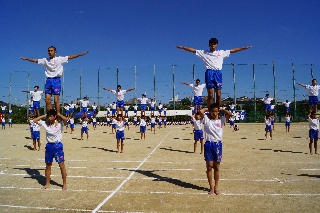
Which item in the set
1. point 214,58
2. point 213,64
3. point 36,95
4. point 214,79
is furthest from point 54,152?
point 36,95

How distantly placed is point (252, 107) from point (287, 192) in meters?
40.2

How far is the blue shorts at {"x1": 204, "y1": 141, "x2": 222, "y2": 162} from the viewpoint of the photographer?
641 centimetres

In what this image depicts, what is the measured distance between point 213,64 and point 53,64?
5.03 m

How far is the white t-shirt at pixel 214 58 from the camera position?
7605mm

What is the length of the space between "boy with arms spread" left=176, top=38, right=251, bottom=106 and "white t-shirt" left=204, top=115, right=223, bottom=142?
3.16ft

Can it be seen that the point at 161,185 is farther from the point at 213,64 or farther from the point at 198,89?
the point at 198,89

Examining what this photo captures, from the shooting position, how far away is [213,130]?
6504 millimetres

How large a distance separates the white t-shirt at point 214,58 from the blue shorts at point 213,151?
2327 millimetres

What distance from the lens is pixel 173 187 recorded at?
6930 mm

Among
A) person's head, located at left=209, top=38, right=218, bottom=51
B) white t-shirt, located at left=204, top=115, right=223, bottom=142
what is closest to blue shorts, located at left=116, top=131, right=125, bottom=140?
person's head, located at left=209, top=38, right=218, bottom=51

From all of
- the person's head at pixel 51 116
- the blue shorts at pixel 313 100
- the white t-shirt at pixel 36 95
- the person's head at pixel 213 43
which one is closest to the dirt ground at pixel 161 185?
the person's head at pixel 51 116

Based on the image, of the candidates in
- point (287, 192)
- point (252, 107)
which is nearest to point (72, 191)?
point (287, 192)

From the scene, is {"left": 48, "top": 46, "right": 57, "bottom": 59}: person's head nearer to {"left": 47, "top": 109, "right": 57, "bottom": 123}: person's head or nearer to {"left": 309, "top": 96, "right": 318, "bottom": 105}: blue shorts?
{"left": 47, "top": 109, "right": 57, "bottom": 123}: person's head

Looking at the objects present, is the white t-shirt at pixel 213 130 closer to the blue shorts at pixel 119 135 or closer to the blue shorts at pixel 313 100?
the blue shorts at pixel 119 135
